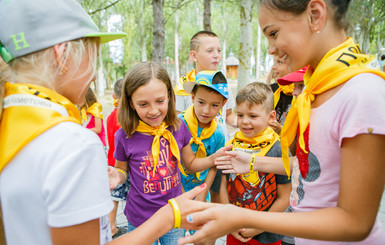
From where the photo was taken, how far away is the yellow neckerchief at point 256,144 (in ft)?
7.02

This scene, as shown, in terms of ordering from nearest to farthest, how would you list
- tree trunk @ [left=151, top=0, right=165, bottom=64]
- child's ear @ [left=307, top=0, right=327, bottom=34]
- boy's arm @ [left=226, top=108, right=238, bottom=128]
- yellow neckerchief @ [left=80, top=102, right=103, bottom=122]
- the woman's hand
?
child's ear @ [left=307, top=0, right=327, bottom=34] < the woman's hand < boy's arm @ [left=226, top=108, right=238, bottom=128] < yellow neckerchief @ [left=80, top=102, right=103, bottom=122] < tree trunk @ [left=151, top=0, right=165, bottom=64]

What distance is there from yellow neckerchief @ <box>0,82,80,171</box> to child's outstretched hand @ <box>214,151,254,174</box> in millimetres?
1370

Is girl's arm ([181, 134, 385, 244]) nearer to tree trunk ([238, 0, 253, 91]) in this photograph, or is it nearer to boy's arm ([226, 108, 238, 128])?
boy's arm ([226, 108, 238, 128])

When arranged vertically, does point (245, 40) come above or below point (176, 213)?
above

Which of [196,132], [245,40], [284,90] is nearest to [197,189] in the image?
[196,132]

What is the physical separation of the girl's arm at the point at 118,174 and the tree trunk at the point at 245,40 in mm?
7085

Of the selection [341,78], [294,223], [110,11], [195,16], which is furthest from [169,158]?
[195,16]

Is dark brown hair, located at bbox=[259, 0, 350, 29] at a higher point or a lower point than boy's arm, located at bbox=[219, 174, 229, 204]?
higher

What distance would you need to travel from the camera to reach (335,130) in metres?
1.00

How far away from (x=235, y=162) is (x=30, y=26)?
1616 mm

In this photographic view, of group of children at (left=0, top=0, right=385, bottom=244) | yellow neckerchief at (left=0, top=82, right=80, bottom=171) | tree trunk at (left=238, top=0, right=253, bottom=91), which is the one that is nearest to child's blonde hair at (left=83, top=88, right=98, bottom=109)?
group of children at (left=0, top=0, right=385, bottom=244)

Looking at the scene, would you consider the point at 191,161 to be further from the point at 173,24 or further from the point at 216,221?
the point at 173,24

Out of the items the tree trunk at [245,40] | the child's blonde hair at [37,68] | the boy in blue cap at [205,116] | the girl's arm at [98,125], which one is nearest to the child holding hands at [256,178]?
the boy in blue cap at [205,116]

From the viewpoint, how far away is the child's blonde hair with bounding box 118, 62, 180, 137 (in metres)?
2.08
